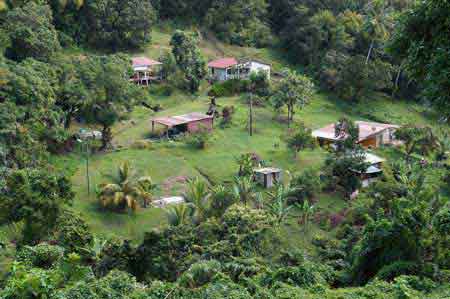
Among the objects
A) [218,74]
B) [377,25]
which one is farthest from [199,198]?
[377,25]

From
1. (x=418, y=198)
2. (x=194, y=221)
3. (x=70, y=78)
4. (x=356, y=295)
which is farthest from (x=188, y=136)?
(x=356, y=295)

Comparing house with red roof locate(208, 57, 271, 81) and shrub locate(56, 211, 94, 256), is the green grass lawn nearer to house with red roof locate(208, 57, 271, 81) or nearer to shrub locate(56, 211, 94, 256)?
shrub locate(56, 211, 94, 256)

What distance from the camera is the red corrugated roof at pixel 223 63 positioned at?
4697cm

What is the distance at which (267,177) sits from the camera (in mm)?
30984

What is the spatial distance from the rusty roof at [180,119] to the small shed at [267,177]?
22.4 ft

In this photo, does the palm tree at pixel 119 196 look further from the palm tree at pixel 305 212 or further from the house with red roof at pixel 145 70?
the house with red roof at pixel 145 70

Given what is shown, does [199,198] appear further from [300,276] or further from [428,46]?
[428,46]

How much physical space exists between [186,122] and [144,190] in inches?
361

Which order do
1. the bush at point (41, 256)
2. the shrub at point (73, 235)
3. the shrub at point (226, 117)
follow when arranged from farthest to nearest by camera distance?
the shrub at point (226, 117) < the shrub at point (73, 235) < the bush at point (41, 256)

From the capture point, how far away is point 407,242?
17453 mm

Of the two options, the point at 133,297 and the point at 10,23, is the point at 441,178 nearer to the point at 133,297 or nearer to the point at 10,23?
the point at 133,297

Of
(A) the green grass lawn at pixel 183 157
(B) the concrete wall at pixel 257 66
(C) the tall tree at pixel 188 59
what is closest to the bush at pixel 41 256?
(A) the green grass lawn at pixel 183 157

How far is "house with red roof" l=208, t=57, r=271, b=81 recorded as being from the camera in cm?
4694

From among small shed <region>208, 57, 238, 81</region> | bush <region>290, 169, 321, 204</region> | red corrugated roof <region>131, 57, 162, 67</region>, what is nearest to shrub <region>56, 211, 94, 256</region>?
bush <region>290, 169, 321, 204</region>
